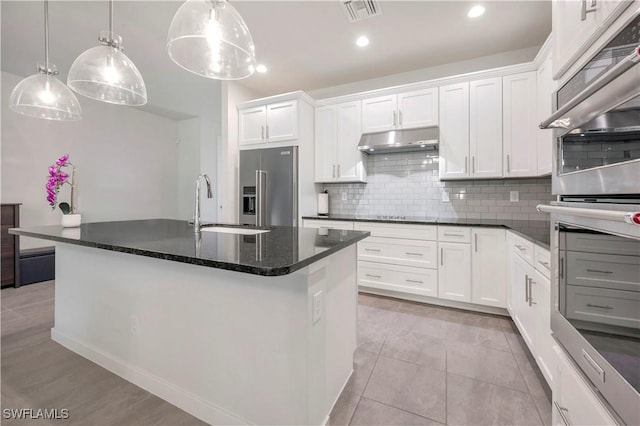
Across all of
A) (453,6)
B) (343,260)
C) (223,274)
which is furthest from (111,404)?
(453,6)

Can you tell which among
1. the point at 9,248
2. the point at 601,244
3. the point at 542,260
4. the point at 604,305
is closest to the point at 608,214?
the point at 601,244

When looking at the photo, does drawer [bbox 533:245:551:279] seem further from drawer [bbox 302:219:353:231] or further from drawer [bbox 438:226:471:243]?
drawer [bbox 302:219:353:231]

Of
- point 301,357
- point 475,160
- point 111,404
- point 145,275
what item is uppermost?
point 475,160

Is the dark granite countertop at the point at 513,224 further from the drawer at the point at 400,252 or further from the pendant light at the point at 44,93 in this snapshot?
the pendant light at the point at 44,93

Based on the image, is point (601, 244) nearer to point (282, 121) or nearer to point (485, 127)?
point (485, 127)

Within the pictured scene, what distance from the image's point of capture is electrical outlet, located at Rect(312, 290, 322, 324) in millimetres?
1155

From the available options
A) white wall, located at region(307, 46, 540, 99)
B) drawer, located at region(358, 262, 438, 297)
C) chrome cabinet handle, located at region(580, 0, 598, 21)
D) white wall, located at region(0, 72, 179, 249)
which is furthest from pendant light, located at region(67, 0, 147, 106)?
white wall, located at region(0, 72, 179, 249)

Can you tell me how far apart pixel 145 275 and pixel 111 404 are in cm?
73

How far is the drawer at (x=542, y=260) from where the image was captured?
1.50 metres

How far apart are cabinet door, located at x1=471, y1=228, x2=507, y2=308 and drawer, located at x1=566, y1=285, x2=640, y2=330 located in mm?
1721

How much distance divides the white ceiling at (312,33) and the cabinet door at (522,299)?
227 cm

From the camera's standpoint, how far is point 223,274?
129cm

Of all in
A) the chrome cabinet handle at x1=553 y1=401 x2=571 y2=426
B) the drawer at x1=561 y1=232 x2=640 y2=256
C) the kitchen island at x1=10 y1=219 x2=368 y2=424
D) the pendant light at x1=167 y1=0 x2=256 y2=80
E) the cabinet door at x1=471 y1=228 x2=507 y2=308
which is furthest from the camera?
the cabinet door at x1=471 y1=228 x2=507 y2=308

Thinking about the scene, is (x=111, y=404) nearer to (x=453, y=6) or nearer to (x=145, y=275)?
(x=145, y=275)
